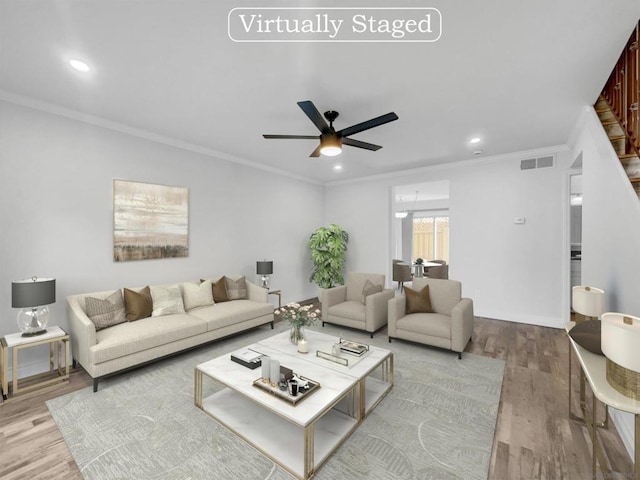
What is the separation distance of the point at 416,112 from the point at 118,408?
4.13m

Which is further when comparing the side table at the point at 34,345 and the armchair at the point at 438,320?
the armchair at the point at 438,320

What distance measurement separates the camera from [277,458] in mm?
1883

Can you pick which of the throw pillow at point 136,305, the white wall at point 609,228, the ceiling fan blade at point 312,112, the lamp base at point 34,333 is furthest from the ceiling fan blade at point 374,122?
the lamp base at point 34,333

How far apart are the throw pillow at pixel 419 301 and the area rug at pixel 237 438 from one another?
97cm

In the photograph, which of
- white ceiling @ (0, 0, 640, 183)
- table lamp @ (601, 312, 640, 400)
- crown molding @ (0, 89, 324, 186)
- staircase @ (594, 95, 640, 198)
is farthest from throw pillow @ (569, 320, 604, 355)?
crown molding @ (0, 89, 324, 186)

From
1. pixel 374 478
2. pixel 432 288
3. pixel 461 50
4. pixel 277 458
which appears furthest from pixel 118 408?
pixel 461 50

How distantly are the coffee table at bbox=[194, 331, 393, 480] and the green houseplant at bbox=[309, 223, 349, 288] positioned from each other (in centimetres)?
340

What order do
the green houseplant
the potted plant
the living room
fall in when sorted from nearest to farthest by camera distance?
the living room
the potted plant
the green houseplant

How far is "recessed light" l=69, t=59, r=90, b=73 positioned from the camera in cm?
234

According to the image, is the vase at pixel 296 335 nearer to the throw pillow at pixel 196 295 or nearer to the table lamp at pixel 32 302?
the throw pillow at pixel 196 295

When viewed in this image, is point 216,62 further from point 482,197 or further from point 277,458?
point 482,197

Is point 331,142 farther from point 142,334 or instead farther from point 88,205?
point 88,205

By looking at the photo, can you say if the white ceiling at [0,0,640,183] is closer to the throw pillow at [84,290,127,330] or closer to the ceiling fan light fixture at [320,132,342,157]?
the ceiling fan light fixture at [320,132,342,157]

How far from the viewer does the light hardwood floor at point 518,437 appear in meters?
1.79
